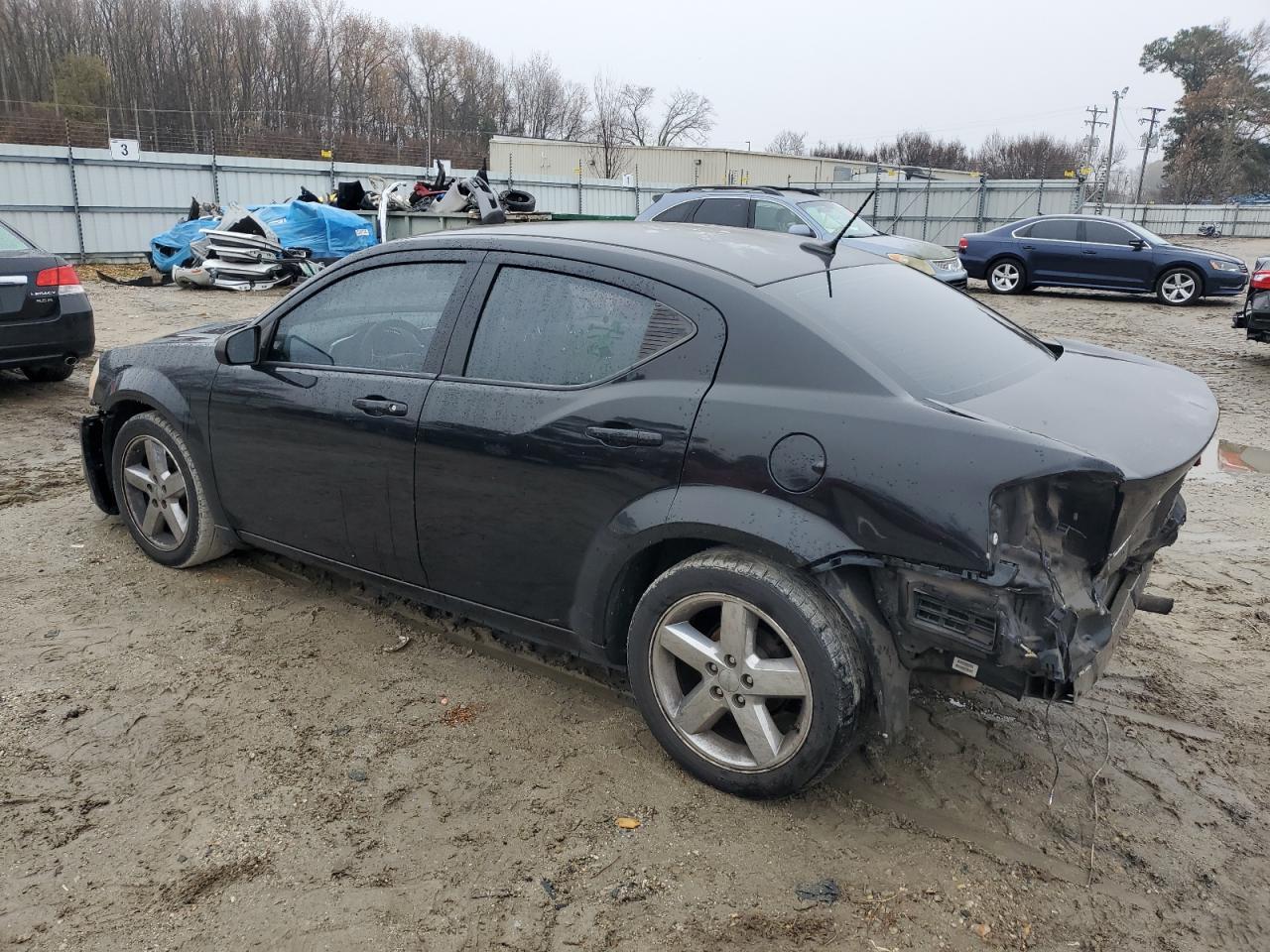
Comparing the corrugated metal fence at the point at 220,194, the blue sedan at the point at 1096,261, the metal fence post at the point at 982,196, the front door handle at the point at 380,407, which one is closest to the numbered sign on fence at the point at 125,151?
the corrugated metal fence at the point at 220,194

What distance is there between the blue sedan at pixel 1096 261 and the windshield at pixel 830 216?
474cm

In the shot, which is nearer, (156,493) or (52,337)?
(156,493)

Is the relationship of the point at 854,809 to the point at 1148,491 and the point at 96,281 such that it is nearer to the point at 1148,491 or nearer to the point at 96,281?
the point at 1148,491

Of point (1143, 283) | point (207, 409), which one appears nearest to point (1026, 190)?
point (1143, 283)

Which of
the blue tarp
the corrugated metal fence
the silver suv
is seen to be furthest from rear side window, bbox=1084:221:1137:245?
the blue tarp

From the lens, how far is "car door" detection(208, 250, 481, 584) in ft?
11.3

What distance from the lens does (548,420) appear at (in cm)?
305

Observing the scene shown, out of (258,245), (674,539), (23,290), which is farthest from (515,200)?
(674,539)

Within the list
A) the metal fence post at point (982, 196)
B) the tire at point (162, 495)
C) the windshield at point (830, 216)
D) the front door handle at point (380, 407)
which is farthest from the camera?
the metal fence post at point (982, 196)

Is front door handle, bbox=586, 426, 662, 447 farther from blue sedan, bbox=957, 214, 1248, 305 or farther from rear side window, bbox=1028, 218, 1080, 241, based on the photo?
rear side window, bbox=1028, 218, 1080, 241

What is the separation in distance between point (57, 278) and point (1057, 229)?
16.3 meters

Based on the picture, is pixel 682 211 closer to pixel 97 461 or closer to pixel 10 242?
pixel 10 242

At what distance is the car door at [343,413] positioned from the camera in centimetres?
345

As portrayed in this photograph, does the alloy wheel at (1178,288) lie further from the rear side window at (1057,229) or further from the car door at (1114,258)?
the rear side window at (1057,229)
